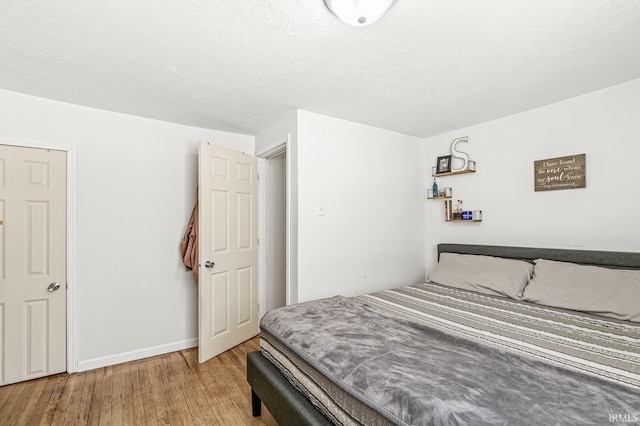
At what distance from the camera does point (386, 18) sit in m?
1.53

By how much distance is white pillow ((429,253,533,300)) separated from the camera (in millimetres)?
2479

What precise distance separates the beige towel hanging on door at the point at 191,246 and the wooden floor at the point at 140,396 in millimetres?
915

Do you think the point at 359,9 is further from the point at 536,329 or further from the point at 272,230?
the point at 272,230

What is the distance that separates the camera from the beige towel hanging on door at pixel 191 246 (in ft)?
10.00

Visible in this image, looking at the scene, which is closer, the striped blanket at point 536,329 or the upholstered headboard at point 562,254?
the striped blanket at point 536,329

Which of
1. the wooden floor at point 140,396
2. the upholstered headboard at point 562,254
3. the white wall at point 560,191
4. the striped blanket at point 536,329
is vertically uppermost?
the white wall at point 560,191

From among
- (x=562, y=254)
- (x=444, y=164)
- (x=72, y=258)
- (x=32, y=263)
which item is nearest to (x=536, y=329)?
(x=562, y=254)

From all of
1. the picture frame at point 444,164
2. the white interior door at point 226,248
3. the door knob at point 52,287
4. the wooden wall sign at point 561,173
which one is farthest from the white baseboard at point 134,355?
the wooden wall sign at point 561,173

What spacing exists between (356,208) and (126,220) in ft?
7.55

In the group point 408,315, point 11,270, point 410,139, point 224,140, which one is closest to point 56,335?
point 11,270

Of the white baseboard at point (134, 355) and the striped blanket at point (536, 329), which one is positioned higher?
the striped blanket at point (536, 329)

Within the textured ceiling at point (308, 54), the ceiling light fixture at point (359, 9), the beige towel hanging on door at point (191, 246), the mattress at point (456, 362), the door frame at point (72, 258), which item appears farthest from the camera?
the beige towel hanging on door at point (191, 246)

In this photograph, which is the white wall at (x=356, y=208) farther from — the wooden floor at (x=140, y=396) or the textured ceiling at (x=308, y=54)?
the wooden floor at (x=140, y=396)

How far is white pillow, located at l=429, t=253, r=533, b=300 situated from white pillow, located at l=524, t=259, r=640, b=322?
0.10 m
